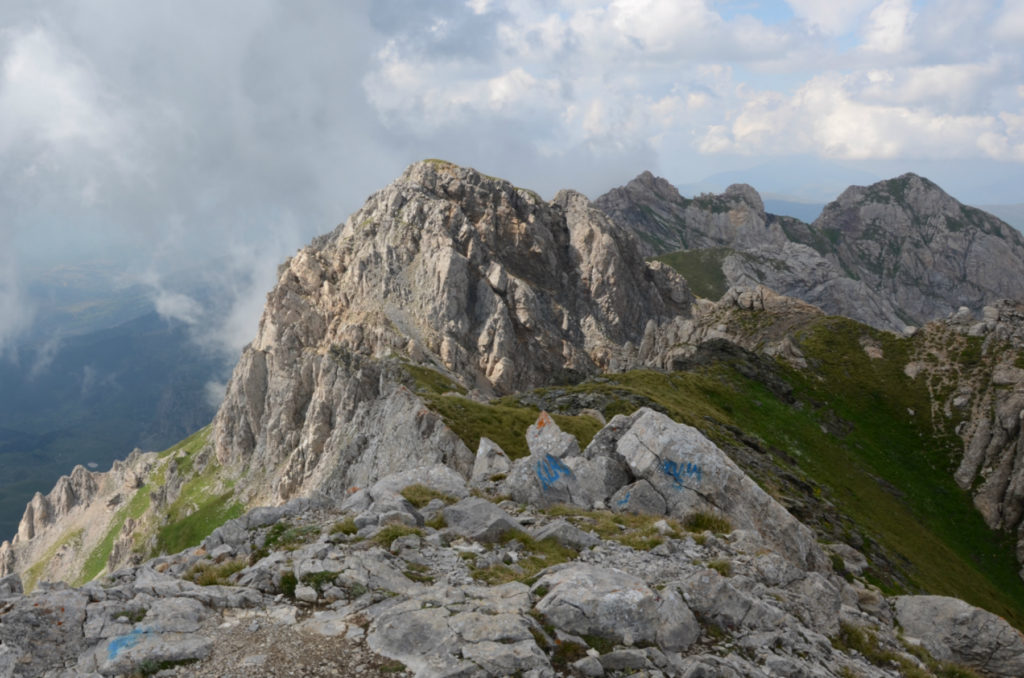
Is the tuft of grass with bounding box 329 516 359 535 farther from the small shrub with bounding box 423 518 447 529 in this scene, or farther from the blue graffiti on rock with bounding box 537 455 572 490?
the blue graffiti on rock with bounding box 537 455 572 490

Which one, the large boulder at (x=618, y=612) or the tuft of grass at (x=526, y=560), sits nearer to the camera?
the large boulder at (x=618, y=612)

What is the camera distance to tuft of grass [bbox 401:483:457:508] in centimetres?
2150

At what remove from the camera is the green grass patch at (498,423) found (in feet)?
154

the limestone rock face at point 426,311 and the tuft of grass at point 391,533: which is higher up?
the limestone rock face at point 426,311

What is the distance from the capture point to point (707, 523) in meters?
20.8

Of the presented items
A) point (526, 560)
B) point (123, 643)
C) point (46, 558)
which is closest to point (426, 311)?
point (526, 560)

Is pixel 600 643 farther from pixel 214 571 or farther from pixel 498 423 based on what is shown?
pixel 498 423

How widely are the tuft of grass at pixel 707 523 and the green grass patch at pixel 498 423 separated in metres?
22.6

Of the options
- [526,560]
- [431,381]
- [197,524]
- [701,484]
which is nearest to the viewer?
[526,560]

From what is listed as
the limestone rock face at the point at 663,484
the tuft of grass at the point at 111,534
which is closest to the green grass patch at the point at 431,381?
the limestone rock face at the point at 663,484

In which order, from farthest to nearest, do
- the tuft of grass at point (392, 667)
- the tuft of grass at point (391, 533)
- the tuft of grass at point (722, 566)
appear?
the tuft of grass at point (391, 533)
the tuft of grass at point (722, 566)
the tuft of grass at point (392, 667)

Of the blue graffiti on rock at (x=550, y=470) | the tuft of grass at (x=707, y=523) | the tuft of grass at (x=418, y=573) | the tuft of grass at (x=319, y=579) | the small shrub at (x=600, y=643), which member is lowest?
the small shrub at (x=600, y=643)

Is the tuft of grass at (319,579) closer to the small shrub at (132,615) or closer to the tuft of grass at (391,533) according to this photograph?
the tuft of grass at (391,533)

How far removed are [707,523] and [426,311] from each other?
4410 inches
